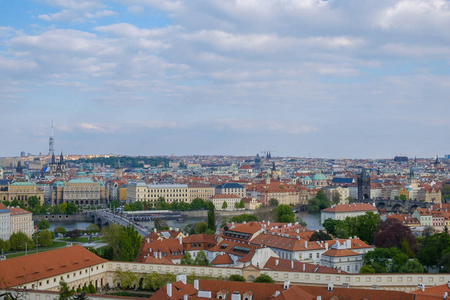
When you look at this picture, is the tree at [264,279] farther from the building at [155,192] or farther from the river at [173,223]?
the building at [155,192]

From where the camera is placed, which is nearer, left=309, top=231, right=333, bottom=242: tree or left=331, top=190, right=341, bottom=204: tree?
left=309, top=231, right=333, bottom=242: tree

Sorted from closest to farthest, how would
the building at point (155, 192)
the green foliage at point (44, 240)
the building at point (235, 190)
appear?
the green foliage at point (44, 240) < the building at point (155, 192) < the building at point (235, 190)

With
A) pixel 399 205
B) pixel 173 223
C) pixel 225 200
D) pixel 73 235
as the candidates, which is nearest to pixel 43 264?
pixel 73 235

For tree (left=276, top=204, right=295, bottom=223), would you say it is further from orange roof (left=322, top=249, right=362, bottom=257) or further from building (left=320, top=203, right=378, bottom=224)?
orange roof (left=322, top=249, right=362, bottom=257)

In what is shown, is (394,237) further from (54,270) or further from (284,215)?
(284,215)

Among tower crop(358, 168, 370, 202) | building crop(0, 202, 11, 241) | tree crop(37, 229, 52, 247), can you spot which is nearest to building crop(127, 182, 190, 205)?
tower crop(358, 168, 370, 202)

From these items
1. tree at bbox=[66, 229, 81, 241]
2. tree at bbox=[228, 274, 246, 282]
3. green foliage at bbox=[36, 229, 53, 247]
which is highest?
tree at bbox=[228, 274, 246, 282]

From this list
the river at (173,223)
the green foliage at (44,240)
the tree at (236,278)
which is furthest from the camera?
the river at (173,223)

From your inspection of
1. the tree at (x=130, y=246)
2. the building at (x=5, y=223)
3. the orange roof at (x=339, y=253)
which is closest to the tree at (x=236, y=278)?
the tree at (x=130, y=246)

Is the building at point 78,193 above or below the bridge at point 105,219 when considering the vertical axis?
above

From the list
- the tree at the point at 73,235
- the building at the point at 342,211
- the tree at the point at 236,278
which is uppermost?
the building at the point at 342,211
